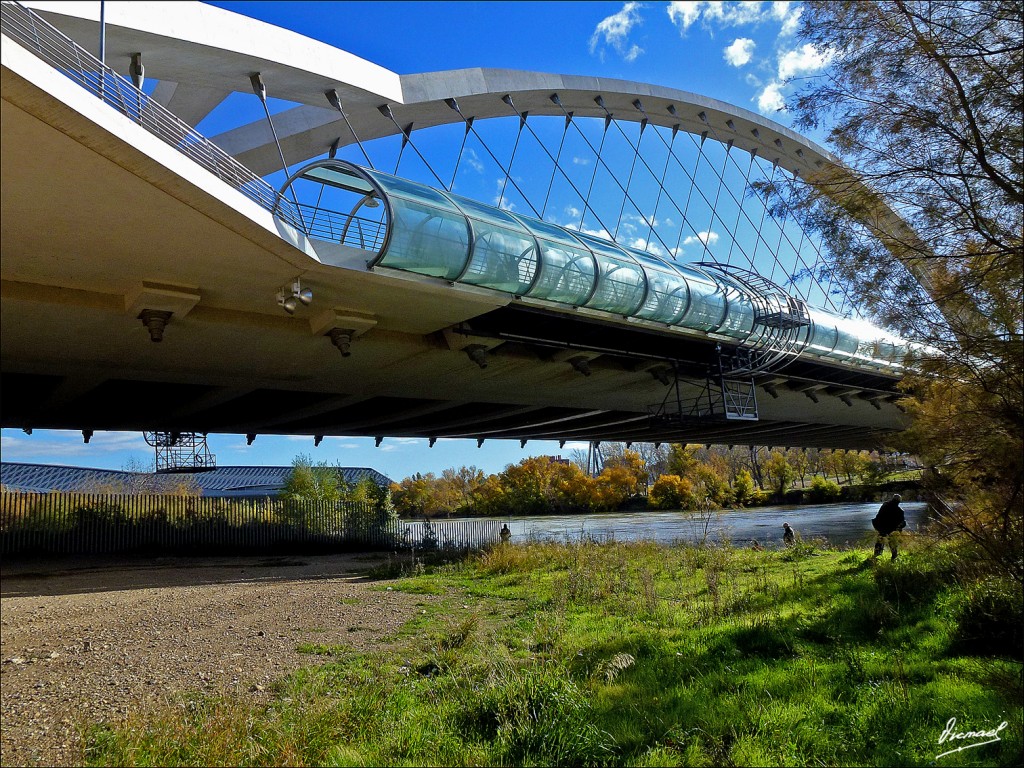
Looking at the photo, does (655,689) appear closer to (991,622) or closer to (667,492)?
(991,622)

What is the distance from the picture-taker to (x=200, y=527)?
2436cm

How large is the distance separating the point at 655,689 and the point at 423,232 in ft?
25.7

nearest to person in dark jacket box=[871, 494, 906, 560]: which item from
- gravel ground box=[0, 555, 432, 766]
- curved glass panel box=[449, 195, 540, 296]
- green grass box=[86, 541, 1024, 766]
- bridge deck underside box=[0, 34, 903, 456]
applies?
bridge deck underside box=[0, 34, 903, 456]

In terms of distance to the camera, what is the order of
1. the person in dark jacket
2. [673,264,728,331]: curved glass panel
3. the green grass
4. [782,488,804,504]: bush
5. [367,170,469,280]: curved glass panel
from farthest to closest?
[782,488,804,504]: bush < [673,264,728,331]: curved glass panel < the person in dark jacket < [367,170,469,280]: curved glass panel < the green grass

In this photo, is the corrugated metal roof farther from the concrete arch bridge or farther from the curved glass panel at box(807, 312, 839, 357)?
the curved glass panel at box(807, 312, 839, 357)

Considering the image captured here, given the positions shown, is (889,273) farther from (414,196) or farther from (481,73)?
(481,73)

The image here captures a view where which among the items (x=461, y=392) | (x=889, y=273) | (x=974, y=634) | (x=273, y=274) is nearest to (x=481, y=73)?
(x=461, y=392)

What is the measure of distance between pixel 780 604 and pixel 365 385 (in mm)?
12111

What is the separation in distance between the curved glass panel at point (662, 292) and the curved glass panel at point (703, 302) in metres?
0.27

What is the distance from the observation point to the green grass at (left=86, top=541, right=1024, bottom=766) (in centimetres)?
579

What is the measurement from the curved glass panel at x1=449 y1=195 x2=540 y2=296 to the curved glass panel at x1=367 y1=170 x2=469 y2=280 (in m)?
0.32

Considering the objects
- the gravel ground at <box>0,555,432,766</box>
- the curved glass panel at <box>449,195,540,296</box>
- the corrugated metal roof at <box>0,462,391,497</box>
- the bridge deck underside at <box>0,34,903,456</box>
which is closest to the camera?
the gravel ground at <box>0,555,432,766</box>

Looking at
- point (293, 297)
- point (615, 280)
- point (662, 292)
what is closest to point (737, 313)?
point (662, 292)

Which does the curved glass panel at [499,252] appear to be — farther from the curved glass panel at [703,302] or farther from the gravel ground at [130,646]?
the gravel ground at [130,646]
